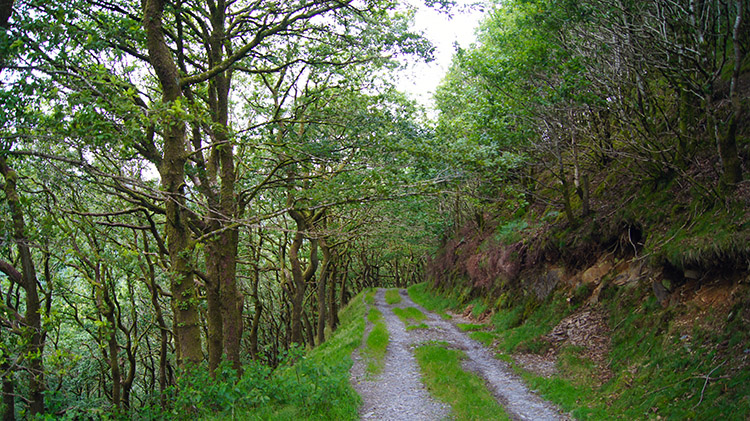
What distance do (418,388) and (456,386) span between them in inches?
33.2

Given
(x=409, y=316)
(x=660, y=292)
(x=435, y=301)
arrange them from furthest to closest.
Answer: (x=435, y=301) → (x=409, y=316) → (x=660, y=292)

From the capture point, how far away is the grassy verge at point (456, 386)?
319 inches

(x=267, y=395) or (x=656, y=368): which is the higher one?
(x=267, y=395)

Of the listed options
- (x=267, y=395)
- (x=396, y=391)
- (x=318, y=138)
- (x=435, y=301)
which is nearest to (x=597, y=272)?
(x=396, y=391)

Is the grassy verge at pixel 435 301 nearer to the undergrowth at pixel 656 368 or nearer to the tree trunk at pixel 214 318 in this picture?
the undergrowth at pixel 656 368

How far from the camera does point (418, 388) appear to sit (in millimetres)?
9875

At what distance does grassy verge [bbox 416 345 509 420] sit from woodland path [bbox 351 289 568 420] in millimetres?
201

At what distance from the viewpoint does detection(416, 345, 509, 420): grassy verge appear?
8.10 metres

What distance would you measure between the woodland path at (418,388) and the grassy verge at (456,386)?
0.66 feet

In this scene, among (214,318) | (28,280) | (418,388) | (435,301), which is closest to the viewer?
(28,280)

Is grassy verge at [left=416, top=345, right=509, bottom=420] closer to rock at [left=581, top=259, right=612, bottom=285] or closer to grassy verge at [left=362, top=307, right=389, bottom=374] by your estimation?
grassy verge at [left=362, top=307, right=389, bottom=374]

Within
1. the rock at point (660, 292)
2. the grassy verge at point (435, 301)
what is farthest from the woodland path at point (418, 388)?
the grassy verge at point (435, 301)

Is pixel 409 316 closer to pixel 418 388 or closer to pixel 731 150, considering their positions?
pixel 418 388

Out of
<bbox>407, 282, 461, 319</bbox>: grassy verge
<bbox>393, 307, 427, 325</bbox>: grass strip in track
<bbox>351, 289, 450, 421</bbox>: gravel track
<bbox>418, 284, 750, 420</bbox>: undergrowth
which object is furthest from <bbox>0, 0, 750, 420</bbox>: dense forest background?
<bbox>407, 282, 461, 319</bbox>: grassy verge
